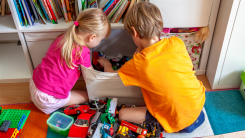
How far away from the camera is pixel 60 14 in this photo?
1.45 metres

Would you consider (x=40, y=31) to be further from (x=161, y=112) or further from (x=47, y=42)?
(x=161, y=112)

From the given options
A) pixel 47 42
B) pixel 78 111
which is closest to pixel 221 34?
pixel 78 111

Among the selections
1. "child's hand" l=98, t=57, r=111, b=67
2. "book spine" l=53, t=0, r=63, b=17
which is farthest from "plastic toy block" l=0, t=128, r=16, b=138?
"book spine" l=53, t=0, r=63, b=17

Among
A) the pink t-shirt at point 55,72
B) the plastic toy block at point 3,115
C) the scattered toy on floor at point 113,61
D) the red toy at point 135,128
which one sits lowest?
the red toy at point 135,128

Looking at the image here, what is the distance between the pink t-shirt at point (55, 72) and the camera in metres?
1.23

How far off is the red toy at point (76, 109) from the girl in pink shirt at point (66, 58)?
0.06 m

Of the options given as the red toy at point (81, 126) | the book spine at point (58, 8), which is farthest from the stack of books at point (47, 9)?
the red toy at point (81, 126)

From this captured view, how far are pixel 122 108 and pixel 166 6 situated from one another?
684mm

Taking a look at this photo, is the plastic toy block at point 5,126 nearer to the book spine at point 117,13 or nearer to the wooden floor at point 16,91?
the wooden floor at point 16,91

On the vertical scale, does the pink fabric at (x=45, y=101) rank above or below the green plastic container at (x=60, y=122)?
above

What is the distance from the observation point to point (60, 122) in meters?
1.33

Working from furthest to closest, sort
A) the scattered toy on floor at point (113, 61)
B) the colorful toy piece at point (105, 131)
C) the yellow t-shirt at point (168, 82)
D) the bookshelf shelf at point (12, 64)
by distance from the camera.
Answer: the bookshelf shelf at point (12, 64)
the scattered toy on floor at point (113, 61)
the colorful toy piece at point (105, 131)
the yellow t-shirt at point (168, 82)

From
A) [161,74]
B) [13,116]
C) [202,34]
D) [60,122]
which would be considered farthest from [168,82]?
[13,116]

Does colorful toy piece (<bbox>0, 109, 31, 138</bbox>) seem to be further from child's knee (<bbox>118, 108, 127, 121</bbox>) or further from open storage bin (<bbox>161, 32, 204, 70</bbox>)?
open storage bin (<bbox>161, 32, 204, 70</bbox>)
